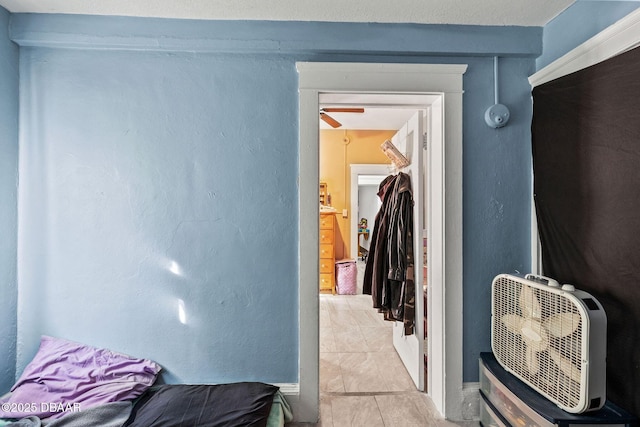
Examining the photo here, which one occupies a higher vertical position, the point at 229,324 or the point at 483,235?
the point at 483,235

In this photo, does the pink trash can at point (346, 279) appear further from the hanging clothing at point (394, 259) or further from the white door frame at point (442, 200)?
the white door frame at point (442, 200)

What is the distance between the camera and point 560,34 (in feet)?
5.66

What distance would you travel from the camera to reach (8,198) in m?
1.75

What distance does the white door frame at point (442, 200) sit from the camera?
72.0 inches

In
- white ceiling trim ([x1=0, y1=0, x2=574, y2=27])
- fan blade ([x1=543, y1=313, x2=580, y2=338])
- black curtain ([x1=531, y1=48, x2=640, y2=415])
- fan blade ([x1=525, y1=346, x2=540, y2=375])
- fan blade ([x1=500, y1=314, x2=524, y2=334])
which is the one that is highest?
white ceiling trim ([x1=0, y1=0, x2=574, y2=27])

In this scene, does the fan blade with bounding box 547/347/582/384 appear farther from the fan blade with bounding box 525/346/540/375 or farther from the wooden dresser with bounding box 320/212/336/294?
the wooden dresser with bounding box 320/212/336/294

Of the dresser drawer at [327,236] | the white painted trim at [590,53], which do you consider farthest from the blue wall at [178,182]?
the dresser drawer at [327,236]

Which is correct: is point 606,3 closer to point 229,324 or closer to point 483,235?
point 483,235

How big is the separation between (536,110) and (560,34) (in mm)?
409

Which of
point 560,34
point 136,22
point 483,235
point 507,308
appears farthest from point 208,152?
point 560,34

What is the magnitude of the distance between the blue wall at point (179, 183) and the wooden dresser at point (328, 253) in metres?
2.93

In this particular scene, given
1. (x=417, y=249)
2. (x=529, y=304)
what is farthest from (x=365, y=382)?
(x=529, y=304)

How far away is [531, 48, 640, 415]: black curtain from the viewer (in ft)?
4.17

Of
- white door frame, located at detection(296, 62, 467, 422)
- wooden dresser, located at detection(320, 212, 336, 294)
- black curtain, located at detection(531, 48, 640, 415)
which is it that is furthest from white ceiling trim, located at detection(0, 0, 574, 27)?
wooden dresser, located at detection(320, 212, 336, 294)
